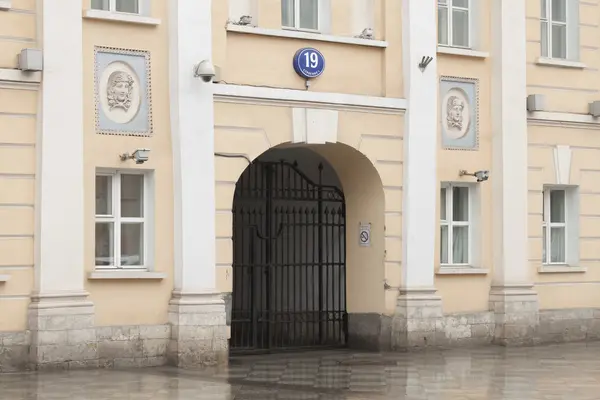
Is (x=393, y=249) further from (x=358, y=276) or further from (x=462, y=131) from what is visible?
(x=462, y=131)

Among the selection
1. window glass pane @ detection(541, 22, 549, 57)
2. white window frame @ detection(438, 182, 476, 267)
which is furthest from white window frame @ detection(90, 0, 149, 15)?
window glass pane @ detection(541, 22, 549, 57)

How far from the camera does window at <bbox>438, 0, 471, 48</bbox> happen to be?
2284 centimetres

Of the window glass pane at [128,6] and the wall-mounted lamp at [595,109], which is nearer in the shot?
the window glass pane at [128,6]

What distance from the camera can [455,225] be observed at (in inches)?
902

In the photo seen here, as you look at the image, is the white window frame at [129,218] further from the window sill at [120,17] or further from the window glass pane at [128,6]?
the window glass pane at [128,6]

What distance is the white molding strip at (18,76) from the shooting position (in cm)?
1797

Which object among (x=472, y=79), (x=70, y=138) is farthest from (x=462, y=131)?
(x=70, y=138)

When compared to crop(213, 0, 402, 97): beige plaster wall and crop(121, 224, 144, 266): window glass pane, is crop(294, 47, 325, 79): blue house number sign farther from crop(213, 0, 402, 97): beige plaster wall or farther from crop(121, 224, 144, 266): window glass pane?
crop(121, 224, 144, 266): window glass pane

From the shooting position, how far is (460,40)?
914 inches

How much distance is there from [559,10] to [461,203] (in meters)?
4.38

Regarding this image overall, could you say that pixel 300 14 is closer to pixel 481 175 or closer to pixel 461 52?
pixel 461 52

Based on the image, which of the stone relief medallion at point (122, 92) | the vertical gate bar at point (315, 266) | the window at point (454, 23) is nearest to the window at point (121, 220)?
the stone relief medallion at point (122, 92)

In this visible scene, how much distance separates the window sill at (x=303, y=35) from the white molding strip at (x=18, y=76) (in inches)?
128

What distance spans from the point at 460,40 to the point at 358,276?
182 inches
